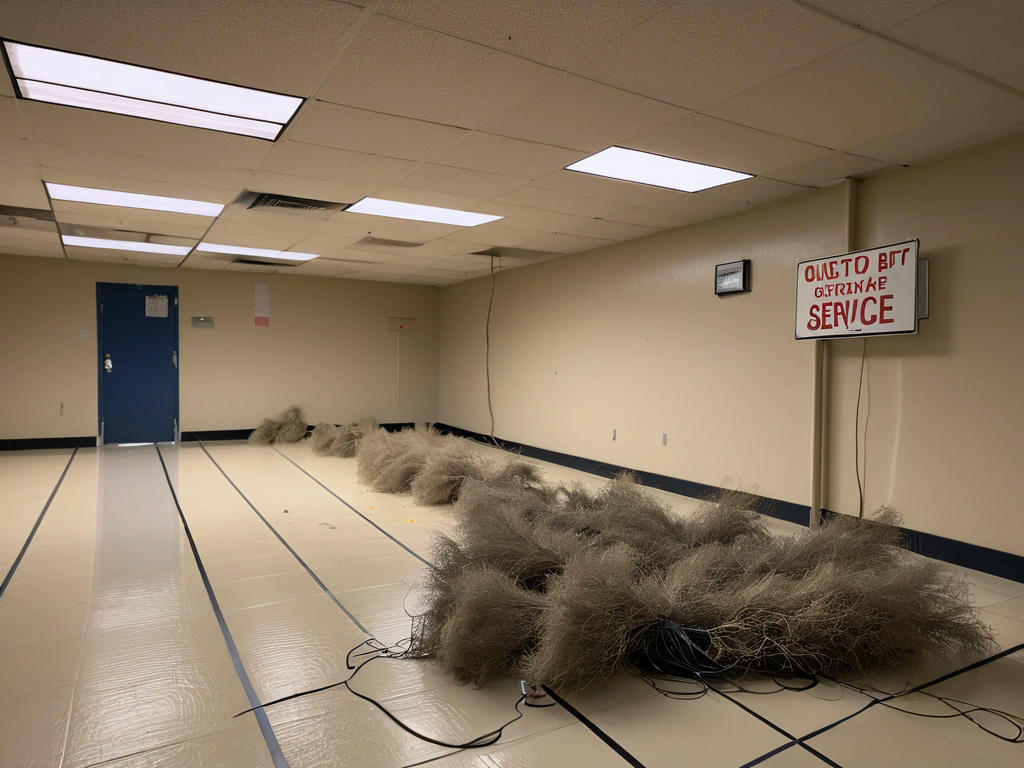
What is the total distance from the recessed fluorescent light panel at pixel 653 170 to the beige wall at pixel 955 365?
41.7 inches

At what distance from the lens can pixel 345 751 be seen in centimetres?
194

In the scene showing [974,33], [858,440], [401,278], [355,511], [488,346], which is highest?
[974,33]

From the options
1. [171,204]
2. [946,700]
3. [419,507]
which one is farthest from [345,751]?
[171,204]

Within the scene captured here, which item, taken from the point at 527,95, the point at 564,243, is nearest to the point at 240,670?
the point at 527,95

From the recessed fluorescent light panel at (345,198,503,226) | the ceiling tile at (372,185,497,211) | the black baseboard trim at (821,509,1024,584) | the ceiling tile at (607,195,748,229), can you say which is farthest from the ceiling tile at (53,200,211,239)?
the black baseboard trim at (821,509,1024,584)

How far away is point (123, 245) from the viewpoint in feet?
23.4

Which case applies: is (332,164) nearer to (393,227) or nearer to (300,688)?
(393,227)

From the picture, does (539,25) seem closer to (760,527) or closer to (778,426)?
(760,527)

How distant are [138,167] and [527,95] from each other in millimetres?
2754

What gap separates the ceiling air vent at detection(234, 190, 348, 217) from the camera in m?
4.95

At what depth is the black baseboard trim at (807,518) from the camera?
3.67 m

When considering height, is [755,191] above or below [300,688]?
above

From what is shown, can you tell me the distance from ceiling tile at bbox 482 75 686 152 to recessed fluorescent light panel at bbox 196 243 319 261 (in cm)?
480

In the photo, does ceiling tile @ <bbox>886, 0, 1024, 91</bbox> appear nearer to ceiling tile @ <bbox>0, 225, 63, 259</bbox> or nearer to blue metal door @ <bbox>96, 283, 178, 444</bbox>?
ceiling tile @ <bbox>0, 225, 63, 259</bbox>
